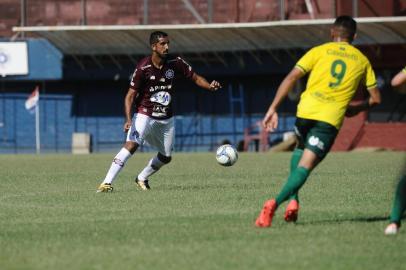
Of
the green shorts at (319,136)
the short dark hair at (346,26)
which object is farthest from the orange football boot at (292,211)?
the short dark hair at (346,26)

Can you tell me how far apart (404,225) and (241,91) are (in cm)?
3550

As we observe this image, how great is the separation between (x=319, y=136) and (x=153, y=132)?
6171 millimetres

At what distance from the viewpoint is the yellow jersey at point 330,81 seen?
10.5 metres

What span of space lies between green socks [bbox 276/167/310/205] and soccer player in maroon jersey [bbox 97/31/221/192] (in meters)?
5.39

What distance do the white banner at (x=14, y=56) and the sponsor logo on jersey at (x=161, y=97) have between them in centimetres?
2982

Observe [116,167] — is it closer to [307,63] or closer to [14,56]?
[307,63]

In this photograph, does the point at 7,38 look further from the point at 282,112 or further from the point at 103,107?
the point at 282,112

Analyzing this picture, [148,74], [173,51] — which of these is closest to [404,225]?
[148,74]

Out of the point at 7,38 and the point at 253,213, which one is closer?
the point at 253,213

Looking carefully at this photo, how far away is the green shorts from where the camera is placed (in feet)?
33.9

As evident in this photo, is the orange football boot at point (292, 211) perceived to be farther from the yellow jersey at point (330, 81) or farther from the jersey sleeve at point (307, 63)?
the jersey sleeve at point (307, 63)

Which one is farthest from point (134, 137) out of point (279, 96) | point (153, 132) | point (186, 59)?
point (186, 59)

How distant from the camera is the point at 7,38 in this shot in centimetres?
4666

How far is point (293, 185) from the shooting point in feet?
33.7
